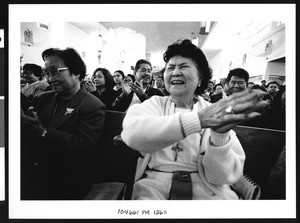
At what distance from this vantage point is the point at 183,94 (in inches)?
34.5

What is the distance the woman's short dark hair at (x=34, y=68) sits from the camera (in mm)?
880

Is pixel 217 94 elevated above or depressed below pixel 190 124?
above

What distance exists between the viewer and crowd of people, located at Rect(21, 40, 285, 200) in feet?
2.70

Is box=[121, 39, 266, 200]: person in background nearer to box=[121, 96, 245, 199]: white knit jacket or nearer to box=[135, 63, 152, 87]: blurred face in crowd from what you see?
box=[121, 96, 245, 199]: white knit jacket

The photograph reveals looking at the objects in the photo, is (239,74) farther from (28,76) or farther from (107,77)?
(28,76)

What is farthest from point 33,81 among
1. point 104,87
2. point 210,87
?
point 210,87

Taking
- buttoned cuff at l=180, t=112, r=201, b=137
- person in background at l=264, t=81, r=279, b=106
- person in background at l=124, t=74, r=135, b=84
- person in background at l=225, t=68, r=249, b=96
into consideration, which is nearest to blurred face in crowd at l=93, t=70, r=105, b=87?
person in background at l=124, t=74, r=135, b=84

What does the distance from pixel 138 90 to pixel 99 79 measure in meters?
0.18

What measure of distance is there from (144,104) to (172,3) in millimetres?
431

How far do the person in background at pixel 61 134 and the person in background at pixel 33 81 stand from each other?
24mm

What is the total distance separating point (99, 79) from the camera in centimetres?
97

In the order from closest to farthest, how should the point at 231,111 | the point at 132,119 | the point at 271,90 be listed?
the point at 231,111
the point at 132,119
the point at 271,90

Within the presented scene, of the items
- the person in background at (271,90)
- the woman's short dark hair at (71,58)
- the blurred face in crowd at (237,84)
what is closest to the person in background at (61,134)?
the woman's short dark hair at (71,58)

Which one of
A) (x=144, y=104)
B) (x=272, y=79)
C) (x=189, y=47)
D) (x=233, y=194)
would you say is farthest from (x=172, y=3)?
(x=233, y=194)
